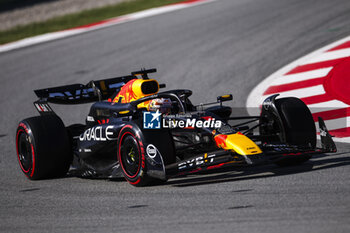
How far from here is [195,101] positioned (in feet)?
37.8

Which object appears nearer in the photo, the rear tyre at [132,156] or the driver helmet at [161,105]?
the rear tyre at [132,156]

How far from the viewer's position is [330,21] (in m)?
14.9

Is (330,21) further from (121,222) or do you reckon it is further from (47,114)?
(121,222)

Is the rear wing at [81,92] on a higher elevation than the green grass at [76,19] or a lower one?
lower

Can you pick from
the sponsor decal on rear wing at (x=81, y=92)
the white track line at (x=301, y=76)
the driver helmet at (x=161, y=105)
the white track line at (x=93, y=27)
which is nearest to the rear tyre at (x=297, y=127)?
the driver helmet at (x=161, y=105)

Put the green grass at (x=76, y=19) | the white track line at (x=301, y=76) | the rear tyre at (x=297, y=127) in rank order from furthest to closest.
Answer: the green grass at (x=76, y=19) < the white track line at (x=301, y=76) < the rear tyre at (x=297, y=127)

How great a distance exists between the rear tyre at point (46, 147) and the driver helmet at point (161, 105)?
1350 mm

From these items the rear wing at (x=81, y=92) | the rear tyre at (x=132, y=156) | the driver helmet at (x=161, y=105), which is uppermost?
the rear wing at (x=81, y=92)

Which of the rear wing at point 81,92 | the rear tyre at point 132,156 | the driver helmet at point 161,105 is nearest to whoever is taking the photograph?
the rear tyre at point 132,156

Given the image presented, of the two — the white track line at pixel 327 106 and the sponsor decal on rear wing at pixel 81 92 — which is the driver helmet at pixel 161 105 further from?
the white track line at pixel 327 106

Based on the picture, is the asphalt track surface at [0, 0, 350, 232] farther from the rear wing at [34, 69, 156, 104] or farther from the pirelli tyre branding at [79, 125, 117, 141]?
the rear wing at [34, 69, 156, 104]

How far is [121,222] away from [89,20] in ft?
51.6

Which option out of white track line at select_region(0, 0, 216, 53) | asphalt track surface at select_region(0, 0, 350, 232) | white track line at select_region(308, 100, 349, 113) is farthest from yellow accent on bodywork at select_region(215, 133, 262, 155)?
white track line at select_region(0, 0, 216, 53)

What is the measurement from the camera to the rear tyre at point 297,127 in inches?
274
